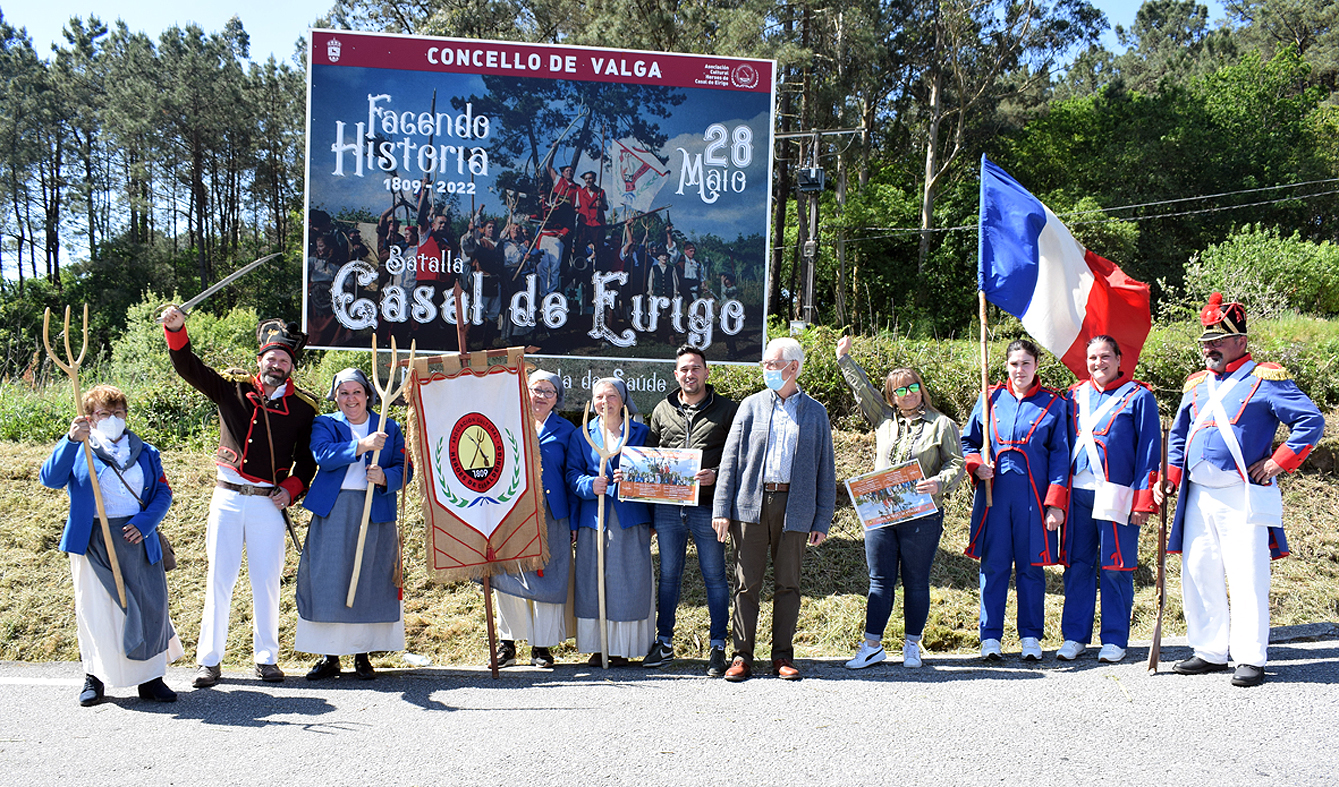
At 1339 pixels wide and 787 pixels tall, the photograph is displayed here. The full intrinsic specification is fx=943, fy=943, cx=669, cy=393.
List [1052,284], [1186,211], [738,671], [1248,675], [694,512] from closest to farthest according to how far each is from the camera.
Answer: [1248,675] → [738,671] → [694,512] → [1052,284] → [1186,211]

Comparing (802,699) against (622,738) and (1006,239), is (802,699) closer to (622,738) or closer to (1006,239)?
(622,738)

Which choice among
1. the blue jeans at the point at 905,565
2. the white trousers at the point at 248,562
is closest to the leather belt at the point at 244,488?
the white trousers at the point at 248,562

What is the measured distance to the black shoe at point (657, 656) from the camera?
543cm

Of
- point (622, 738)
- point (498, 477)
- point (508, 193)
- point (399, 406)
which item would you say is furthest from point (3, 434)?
point (622, 738)

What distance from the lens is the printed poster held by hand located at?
511 cm

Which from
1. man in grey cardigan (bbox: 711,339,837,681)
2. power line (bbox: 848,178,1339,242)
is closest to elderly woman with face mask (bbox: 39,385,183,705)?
man in grey cardigan (bbox: 711,339,837,681)

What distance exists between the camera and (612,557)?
17.9 ft

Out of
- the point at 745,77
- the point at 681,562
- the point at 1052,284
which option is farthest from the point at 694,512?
the point at 745,77

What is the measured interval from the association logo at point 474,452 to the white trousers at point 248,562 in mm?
1010

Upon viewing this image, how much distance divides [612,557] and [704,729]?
4.90 feet

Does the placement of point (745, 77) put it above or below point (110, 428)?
above

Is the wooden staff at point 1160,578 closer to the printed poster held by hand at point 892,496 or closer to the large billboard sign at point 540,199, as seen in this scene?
the printed poster held by hand at point 892,496

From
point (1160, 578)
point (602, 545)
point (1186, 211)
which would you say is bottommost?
point (1160, 578)

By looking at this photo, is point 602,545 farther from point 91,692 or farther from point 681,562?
point 91,692
